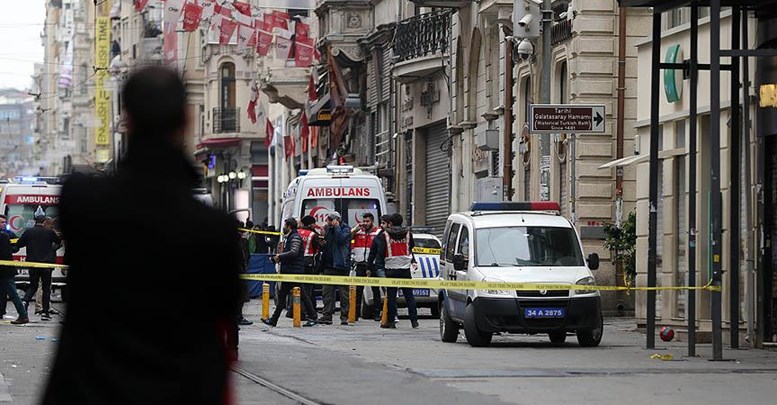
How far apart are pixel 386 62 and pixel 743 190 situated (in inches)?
1212

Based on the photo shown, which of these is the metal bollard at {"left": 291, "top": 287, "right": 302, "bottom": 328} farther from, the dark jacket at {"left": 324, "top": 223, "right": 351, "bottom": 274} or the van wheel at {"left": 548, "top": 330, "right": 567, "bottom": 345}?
the van wheel at {"left": 548, "top": 330, "right": 567, "bottom": 345}

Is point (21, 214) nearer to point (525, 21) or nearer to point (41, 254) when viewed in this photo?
point (41, 254)

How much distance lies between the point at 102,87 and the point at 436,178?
255ft

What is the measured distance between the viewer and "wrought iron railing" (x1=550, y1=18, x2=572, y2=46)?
33.2 metres

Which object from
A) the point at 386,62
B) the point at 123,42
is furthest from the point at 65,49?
the point at 386,62

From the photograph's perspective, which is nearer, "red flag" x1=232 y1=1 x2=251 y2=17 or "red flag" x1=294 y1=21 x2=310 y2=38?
"red flag" x1=232 y1=1 x2=251 y2=17

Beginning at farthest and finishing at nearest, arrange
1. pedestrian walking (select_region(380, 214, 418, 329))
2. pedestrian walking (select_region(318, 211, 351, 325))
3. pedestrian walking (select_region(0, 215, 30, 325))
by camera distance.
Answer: pedestrian walking (select_region(318, 211, 351, 325)), pedestrian walking (select_region(380, 214, 418, 329)), pedestrian walking (select_region(0, 215, 30, 325))

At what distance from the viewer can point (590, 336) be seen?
22297mm

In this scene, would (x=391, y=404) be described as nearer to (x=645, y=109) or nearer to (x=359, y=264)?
(x=645, y=109)

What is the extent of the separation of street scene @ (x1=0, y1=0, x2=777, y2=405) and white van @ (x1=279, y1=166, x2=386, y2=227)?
49 mm

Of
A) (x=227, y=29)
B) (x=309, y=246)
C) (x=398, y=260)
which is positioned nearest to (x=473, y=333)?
(x=398, y=260)

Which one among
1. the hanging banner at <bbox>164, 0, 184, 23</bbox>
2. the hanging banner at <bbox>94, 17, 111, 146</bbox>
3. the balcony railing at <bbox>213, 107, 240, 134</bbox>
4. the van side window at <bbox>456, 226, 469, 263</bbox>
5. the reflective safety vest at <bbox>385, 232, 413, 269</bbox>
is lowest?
the reflective safety vest at <bbox>385, 232, 413, 269</bbox>

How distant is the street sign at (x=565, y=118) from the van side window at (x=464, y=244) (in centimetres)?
240

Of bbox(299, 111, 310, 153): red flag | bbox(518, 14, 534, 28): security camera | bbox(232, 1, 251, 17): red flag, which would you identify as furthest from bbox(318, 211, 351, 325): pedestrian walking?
bbox(299, 111, 310, 153): red flag
